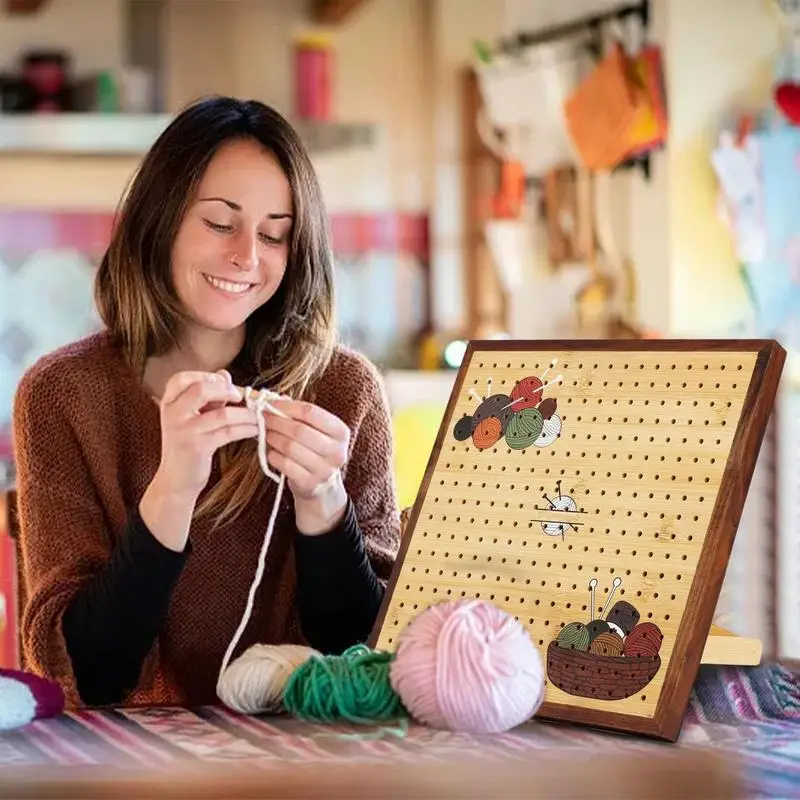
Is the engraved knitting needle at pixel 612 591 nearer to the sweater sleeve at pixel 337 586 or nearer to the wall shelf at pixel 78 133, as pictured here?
the sweater sleeve at pixel 337 586

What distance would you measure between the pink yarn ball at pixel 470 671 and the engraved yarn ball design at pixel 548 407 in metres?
0.20

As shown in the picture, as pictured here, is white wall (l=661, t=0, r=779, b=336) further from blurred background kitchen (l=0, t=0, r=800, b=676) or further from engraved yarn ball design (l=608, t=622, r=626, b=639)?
engraved yarn ball design (l=608, t=622, r=626, b=639)

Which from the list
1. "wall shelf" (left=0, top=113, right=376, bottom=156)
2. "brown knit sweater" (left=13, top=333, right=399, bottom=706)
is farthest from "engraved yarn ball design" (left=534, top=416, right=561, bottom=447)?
"wall shelf" (left=0, top=113, right=376, bottom=156)

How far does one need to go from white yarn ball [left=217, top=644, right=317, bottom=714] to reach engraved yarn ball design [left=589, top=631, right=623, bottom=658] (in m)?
0.23

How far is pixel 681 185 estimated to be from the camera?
334 centimetres

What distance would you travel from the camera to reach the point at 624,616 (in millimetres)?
1064

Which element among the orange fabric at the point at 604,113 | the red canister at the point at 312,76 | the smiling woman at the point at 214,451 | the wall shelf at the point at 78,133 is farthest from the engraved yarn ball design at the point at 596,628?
the red canister at the point at 312,76

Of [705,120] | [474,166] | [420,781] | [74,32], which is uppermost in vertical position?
[74,32]

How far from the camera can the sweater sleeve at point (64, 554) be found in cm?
133

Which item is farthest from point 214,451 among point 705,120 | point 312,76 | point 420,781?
point 312,76

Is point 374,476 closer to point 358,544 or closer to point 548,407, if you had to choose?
point 358,544

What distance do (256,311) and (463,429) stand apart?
45 centimetres

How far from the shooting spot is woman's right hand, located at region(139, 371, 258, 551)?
1205mm

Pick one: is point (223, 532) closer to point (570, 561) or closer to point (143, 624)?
point (143, 624)
